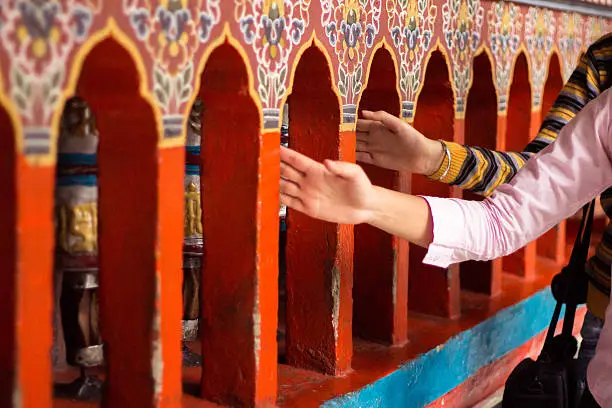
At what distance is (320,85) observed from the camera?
195 cm

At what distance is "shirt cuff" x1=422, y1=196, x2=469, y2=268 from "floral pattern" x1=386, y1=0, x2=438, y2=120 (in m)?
0.70

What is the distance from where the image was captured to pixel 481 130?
113 inches

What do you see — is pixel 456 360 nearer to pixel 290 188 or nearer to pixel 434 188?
pixel 434 188

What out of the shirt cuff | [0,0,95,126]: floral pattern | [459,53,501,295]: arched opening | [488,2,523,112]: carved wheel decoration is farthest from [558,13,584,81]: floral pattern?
[0,0,95,126]: floral pattern

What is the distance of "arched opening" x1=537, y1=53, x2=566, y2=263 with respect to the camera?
3.33m

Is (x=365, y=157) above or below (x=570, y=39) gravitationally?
below

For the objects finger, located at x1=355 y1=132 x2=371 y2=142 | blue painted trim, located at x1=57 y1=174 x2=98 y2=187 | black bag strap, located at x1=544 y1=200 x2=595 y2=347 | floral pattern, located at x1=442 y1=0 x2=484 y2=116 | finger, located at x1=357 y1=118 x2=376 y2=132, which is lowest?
black bag strap, located at x1=544 y1=200 x2=595 y2=347

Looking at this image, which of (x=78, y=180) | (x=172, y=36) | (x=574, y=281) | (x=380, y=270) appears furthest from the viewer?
(x=380, y=270)

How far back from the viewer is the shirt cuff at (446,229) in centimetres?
158

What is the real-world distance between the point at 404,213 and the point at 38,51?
75 cm

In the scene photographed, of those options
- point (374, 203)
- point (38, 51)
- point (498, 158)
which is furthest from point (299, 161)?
point (498, 158)

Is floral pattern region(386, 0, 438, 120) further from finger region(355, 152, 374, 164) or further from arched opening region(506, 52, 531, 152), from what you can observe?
arched opening region(506, 52, 531, 152)

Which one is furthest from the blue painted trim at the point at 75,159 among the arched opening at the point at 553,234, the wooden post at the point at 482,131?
the arched opening at the point at 553,234

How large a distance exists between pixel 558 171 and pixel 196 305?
1.08m
